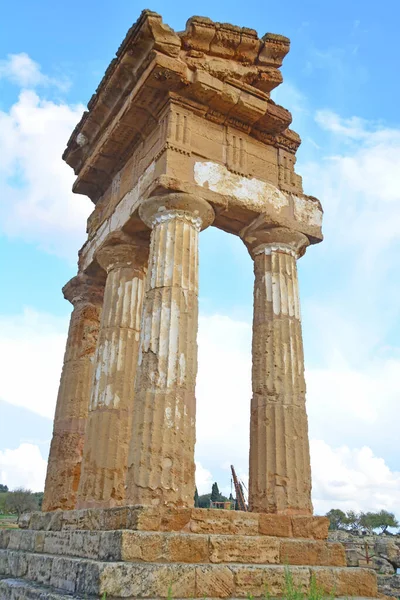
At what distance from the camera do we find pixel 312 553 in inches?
332

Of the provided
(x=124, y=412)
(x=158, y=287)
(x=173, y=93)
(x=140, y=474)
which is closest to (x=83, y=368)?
(x=124, y=412)

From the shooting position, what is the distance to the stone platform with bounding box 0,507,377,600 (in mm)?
6559

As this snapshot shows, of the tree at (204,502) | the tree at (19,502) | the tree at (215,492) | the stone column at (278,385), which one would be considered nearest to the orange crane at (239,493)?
the stone column at (278,385)

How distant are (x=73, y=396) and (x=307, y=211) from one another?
705 cm

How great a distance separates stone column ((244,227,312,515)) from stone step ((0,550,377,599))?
1450 millimetres

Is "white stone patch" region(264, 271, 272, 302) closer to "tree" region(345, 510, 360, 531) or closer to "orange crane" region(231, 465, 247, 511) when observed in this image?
"orange crane" region(231, 465, 247, 511)

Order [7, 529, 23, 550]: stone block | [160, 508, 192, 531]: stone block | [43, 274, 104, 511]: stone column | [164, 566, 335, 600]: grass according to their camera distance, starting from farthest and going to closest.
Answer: [43, 274, 104, 511]: stone column, [7, 529, 23, 550]: stone block, [160, 508, 192, 531]: stone block, [164, 566, 335, 600]: grass

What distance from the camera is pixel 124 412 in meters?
10.8

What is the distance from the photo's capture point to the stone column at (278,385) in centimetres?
948

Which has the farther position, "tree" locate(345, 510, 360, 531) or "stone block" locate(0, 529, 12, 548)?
"tree" locate(345, 510, 360, 531)

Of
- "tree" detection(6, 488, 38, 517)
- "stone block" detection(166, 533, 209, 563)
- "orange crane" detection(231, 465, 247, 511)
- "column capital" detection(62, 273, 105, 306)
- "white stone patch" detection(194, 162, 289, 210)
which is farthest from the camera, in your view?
"tree" detection(6, 488, 38, 517)

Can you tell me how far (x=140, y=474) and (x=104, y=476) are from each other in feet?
8.20

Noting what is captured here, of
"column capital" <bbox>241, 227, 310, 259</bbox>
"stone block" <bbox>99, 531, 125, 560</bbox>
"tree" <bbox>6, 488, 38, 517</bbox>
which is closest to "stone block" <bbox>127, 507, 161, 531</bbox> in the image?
"stone block" <bbox>99, 531, 125, 560</bbox>

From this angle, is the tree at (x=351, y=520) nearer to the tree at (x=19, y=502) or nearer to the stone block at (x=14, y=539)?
the tree at (x=19, y=502)
